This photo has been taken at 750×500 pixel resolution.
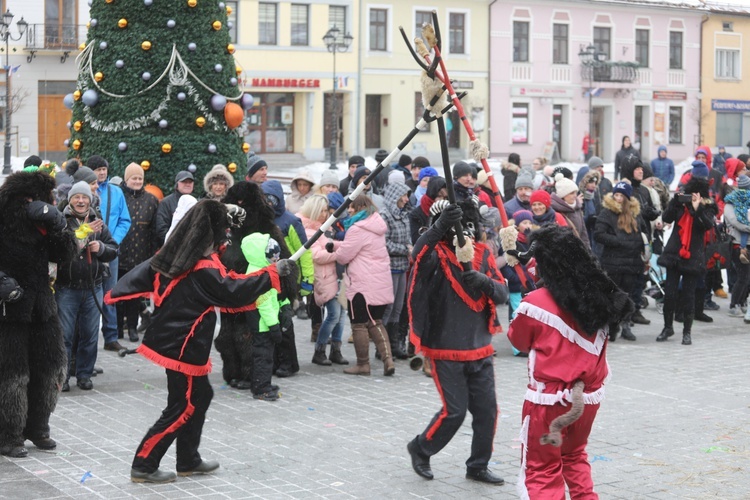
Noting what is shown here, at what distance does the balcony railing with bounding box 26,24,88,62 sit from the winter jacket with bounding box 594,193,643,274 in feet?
113

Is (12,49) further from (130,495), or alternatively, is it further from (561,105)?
(130,495)

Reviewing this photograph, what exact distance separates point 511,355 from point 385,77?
122 feet

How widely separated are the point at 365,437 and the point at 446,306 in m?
1.55

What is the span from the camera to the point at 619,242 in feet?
42.1

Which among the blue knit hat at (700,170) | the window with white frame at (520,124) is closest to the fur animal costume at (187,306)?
the blue knit hat at (700,170)

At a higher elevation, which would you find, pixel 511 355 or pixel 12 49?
pixel 12 49

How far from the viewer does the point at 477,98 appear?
167ft

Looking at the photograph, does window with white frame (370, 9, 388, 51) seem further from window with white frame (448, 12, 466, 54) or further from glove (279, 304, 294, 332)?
glove (279, 304, 294, 332)

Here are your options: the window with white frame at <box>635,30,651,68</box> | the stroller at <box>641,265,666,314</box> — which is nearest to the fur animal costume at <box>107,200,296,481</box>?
the stroller at <box>641,265,666,314</box>

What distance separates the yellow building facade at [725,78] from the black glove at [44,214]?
174ft

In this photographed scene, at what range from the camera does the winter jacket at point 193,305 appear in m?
7.11

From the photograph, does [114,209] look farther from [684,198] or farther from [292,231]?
[684,198]

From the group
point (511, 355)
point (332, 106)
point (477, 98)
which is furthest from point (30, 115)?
point (511, 355)

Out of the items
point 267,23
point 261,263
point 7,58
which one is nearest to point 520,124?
point 267,23
